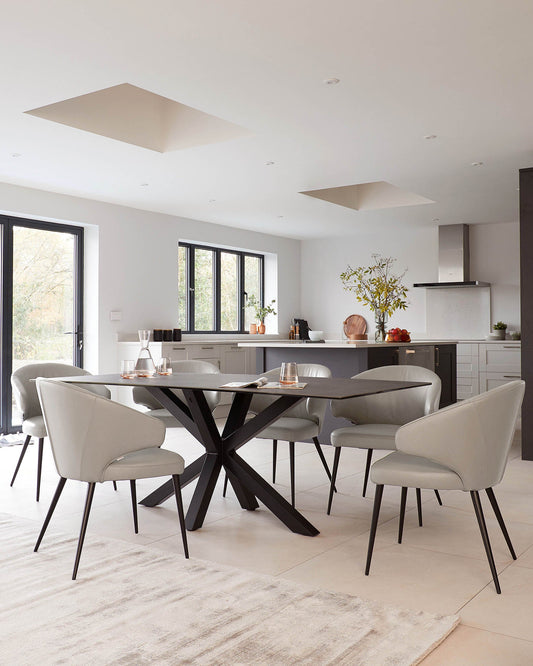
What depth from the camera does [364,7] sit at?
2.92 metres

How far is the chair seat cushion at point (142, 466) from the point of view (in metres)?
2.97

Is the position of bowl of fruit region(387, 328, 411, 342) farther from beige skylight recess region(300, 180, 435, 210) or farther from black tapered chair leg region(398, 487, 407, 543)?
black tapered chair leg region(398, 487, 407, 543)

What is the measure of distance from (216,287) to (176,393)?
4.62 meters

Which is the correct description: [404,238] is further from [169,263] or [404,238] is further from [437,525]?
[437,525]

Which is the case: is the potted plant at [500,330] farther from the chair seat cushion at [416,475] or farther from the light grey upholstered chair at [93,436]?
the light grey upholstered chair at [93,436]

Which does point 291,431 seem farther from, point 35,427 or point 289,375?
point 35,427

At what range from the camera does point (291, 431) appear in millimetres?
3891

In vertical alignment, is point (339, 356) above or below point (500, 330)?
below

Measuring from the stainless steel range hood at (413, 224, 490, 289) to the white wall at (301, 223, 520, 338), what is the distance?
7.6 inches

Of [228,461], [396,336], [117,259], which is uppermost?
[117,259]

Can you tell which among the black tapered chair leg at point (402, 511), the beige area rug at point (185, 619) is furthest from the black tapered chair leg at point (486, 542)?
the black tapered chair leg at point (402, 511)

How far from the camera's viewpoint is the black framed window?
8602 millimetres

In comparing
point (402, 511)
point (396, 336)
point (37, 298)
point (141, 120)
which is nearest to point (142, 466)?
point (402, 511)

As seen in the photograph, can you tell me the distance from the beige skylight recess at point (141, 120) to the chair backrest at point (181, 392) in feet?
5.29
